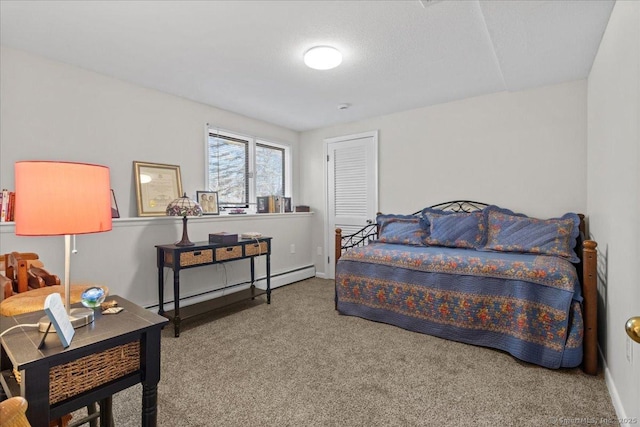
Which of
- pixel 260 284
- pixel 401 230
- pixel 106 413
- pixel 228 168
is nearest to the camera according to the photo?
pixel 106 413

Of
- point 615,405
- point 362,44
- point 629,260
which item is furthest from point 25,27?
point 615,405

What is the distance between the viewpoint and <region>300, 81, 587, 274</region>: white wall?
10.1 feet

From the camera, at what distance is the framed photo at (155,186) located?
10.3 ft

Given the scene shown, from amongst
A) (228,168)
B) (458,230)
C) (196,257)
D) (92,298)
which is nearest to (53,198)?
(92,298)

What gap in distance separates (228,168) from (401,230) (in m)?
2.24

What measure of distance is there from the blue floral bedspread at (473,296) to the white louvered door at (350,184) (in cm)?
125

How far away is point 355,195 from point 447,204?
125 centimetres

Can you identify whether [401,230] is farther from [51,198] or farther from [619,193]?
→ [51,198]

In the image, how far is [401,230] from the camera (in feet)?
11.9

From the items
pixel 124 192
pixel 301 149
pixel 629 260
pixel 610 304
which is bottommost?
pixel 610 304

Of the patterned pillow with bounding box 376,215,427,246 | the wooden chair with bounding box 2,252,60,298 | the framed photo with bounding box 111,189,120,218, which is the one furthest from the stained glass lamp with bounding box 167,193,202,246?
the patterned pillow with bounding box 376,215,427,246

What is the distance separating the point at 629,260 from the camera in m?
1.51

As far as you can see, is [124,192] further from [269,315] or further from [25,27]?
[269,315]

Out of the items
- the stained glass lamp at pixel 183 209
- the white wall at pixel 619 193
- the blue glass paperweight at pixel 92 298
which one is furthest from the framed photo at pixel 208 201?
the white wall at pixel 619 193
